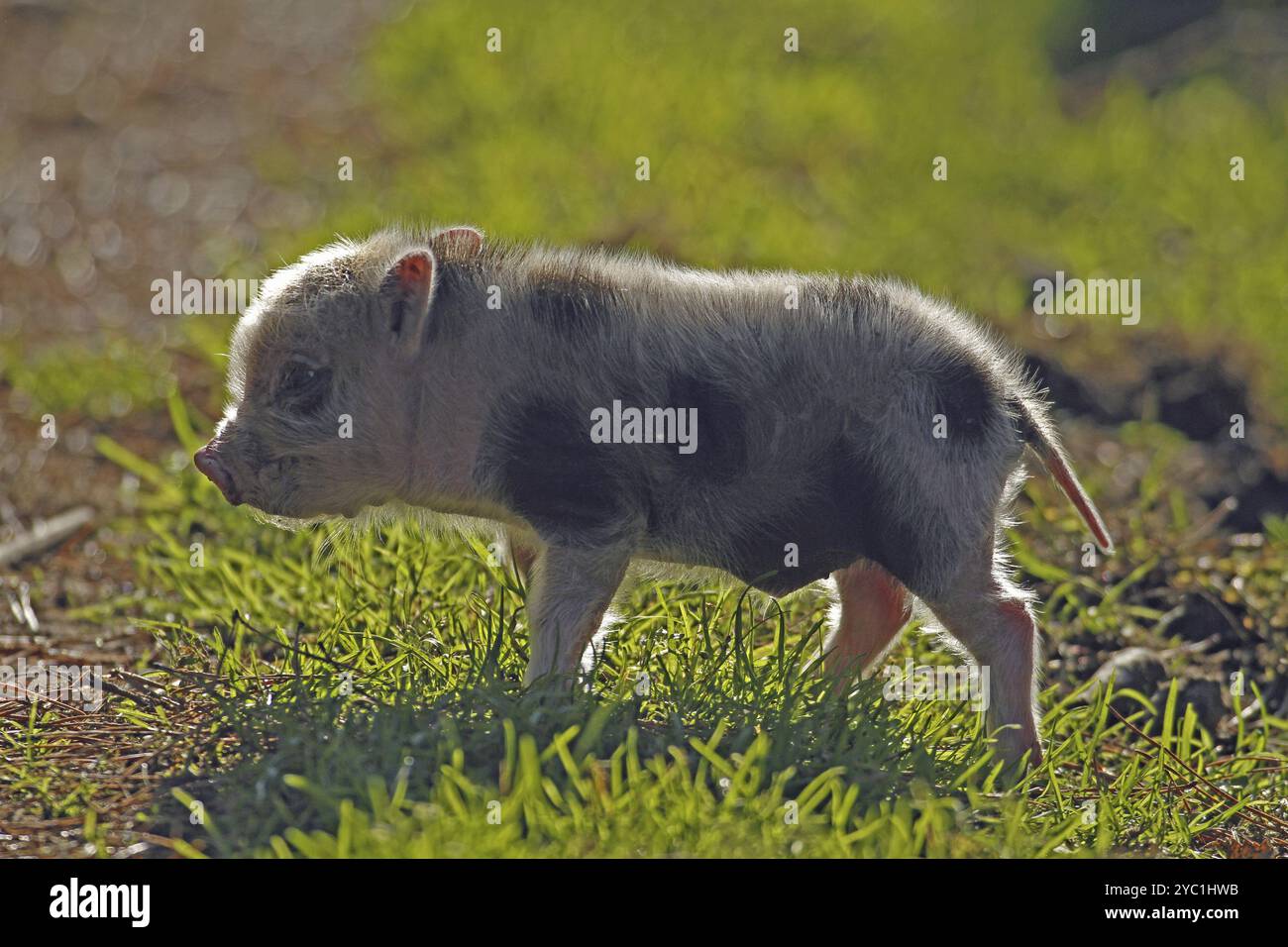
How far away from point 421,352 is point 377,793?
1.43m

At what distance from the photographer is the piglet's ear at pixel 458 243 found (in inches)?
208

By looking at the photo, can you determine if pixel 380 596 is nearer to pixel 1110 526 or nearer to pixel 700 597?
pixel 700 597

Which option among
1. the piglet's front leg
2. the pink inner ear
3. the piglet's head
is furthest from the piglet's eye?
the piglet's front leg

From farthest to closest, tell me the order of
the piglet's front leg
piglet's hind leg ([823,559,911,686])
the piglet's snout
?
piglet's hind leg ([823,559,911,686]), the piglet's snout, the piglet's front leg

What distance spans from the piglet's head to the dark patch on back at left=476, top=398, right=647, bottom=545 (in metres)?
0.32

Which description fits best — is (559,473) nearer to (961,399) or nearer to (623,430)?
(623,430)

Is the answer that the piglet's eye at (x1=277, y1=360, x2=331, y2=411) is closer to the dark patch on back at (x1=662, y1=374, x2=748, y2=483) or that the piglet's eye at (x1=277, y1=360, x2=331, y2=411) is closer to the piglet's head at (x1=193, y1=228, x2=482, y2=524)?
the piglet's head at (x1=193, y1=228, x2=482, y2=524)

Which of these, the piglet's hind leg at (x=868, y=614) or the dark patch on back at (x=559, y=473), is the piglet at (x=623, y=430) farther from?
the piglet's hind leg at (x=868, y=614)

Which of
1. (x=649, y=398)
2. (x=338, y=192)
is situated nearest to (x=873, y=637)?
(x=649, y=398)

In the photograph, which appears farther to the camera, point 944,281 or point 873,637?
point 944,281

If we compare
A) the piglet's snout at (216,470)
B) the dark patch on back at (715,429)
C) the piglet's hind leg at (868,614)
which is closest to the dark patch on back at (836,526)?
the dark patch on back at (715,429)

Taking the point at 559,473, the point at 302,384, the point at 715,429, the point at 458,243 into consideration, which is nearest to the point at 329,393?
the point at 302,384

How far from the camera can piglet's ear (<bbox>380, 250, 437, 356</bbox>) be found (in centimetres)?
508

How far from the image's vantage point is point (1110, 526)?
7422 mm
